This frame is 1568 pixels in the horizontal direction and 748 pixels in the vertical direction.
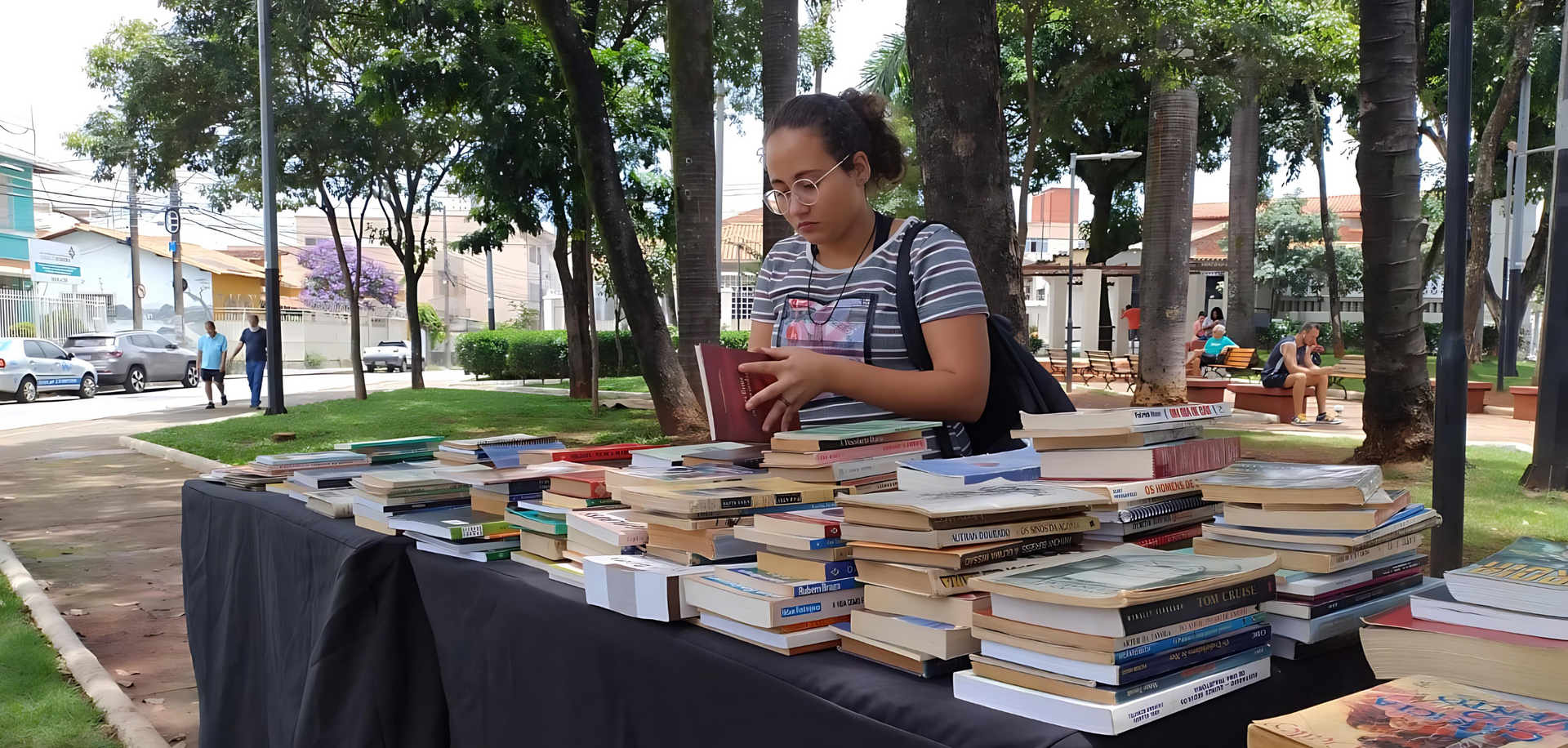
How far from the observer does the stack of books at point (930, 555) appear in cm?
127

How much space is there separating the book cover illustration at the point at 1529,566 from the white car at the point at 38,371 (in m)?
27.3

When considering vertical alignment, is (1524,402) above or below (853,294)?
below

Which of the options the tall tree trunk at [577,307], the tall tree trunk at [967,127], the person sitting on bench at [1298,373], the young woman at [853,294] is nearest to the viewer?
the young woman at [853,294]

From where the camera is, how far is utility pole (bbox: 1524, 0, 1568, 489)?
7.70 m

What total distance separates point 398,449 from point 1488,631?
8.93ft

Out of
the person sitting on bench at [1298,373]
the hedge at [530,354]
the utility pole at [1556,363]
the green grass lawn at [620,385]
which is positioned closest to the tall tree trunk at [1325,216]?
the person sitting on bench at [1298,373]

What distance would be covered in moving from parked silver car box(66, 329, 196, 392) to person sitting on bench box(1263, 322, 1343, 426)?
25.9 metres

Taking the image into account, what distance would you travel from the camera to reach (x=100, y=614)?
5.77m

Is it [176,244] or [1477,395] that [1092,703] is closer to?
[1477,395]

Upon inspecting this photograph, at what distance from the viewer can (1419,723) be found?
1.04m

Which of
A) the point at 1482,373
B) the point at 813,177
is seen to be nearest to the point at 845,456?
the point at 813,177

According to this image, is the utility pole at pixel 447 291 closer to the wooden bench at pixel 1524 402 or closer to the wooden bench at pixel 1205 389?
the wooden bench at pixel 1205 389

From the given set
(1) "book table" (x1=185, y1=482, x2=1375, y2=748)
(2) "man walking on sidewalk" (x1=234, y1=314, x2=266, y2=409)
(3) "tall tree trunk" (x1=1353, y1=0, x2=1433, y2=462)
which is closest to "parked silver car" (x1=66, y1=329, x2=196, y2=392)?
(2) "man walking on sidewalk" (x1=234, y1=314, x2=266, y2=409)

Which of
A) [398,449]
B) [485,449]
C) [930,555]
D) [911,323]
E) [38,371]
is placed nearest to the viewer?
[930,555]
